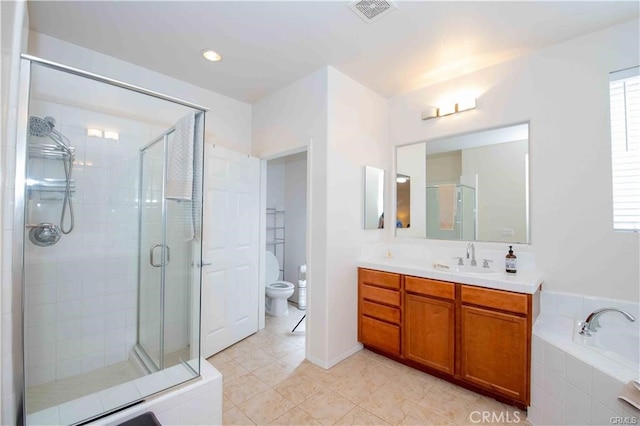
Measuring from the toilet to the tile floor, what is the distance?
35.6 inches

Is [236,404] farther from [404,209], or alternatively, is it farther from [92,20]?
[92,20]

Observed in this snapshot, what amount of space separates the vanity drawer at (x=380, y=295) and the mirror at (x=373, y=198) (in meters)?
0.60

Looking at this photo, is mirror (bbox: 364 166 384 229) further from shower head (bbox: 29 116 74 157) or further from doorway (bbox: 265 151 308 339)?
shower head (bbox: 29 116 74 157)

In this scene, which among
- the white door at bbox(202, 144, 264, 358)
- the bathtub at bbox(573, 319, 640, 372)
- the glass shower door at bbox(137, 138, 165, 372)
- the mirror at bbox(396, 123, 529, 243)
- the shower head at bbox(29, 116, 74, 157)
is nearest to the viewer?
the bathtub at bbox(573, 319, 640, 372)

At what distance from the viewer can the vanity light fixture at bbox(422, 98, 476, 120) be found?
2.54 metres

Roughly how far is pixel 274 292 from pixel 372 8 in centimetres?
302

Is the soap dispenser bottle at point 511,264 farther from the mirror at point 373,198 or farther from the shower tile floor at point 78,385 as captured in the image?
the shower tile floor at point 78,385

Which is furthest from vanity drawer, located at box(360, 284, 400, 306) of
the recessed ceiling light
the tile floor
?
the recessed ceiling light

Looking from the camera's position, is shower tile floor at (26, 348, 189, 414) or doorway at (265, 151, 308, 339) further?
doorway at (265, 151, 308, 339)

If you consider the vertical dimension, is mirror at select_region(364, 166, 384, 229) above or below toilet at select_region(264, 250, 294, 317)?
above

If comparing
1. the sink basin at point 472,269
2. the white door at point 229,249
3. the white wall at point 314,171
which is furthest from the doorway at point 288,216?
the sink basin at point 472,269

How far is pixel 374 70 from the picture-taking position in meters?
2.55

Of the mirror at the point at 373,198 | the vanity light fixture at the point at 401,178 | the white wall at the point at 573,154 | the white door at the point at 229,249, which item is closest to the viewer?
the white wall at the point at 573,154

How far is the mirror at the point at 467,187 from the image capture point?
7.72 feet
